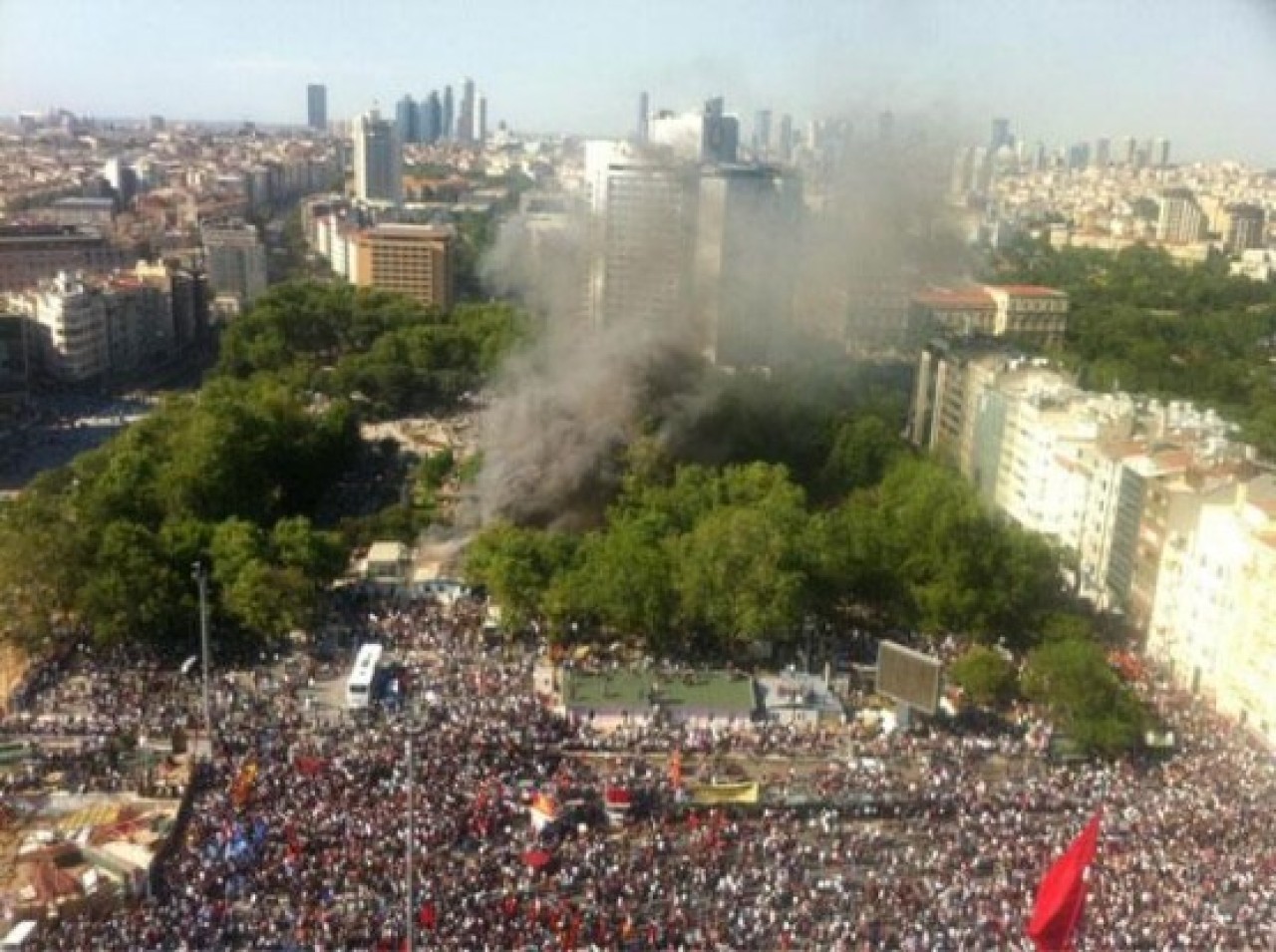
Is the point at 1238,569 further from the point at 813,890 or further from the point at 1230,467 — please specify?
the point at 813,890

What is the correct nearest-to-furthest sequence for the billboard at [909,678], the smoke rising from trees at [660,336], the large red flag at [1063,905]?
1. the large red flag at [1063,905]
2. the billboard at [909,678]
3. the smoke rising from trees at [660,336]

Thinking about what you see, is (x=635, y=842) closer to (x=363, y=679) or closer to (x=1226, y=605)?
(x=363, y=679)

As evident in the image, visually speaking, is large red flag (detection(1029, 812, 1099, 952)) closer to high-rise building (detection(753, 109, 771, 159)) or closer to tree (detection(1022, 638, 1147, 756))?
tree (detection(1022, 638, 1147, 756))

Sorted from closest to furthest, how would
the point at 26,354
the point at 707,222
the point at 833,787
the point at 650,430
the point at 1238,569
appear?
the point at 833,787 → the point at 1238,569 → the point at 650,430 → the point at 707,222 → the point at 26,354

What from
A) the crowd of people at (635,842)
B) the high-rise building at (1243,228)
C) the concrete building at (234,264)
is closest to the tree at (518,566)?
the crowd of people at (635,842)

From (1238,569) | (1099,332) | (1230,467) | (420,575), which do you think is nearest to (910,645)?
(1238,569)

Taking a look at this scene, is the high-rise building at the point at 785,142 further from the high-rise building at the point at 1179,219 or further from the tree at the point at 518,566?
the high-rise building at the point at 1179,219
